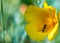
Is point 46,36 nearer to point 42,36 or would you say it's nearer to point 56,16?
point 42,36

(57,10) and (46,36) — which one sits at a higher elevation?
(57,10)

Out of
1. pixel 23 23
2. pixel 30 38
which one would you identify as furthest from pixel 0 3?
pixel 30 38

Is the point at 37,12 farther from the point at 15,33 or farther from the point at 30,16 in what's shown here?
the point at 15,33

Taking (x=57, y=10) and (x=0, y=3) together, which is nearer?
(x=57, y=10)

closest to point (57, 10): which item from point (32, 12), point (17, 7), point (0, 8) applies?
point (32, 12)
